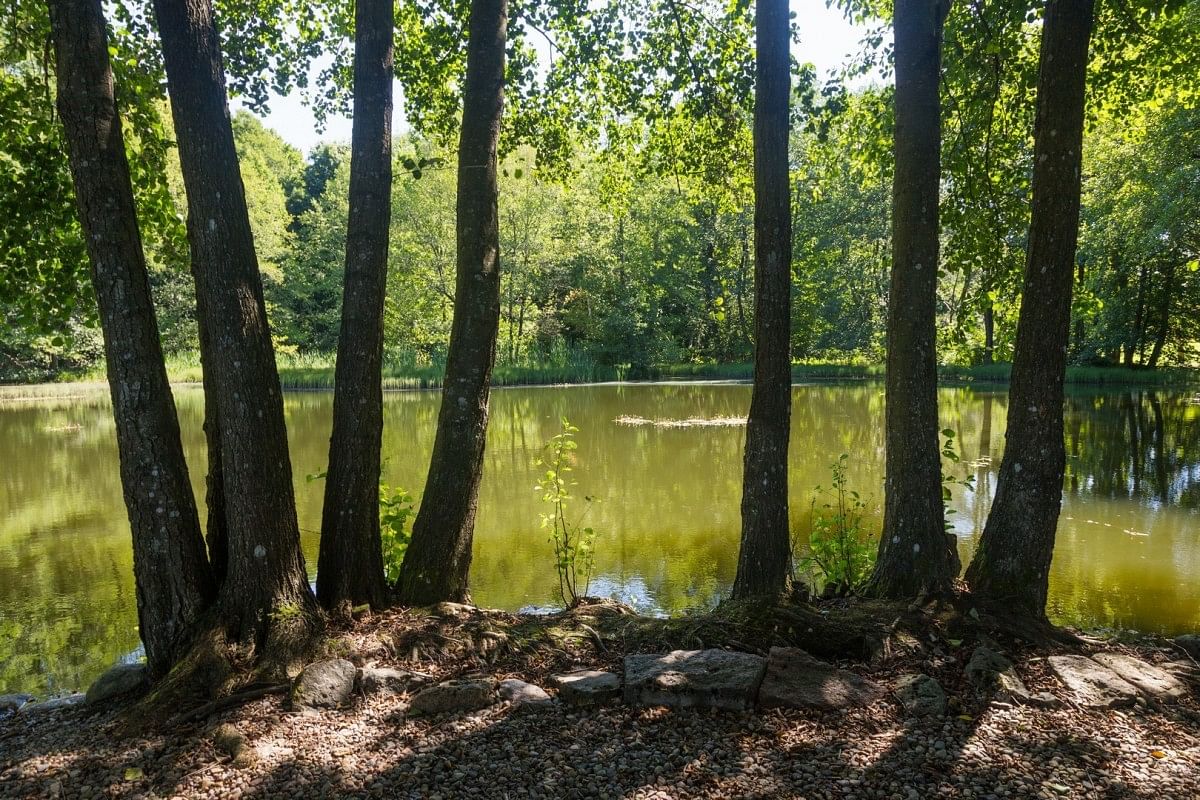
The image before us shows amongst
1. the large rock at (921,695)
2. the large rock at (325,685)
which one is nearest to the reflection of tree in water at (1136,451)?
the large rock at (921,695)

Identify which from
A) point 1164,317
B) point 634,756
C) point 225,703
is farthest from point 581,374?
point 634,756

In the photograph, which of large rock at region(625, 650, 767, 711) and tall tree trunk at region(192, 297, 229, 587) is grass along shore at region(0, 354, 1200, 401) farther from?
large rock at region(625, 650, 767, 711)

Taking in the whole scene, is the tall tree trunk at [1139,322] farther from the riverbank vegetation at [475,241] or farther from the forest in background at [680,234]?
the riverbank vegetation at [475,241]

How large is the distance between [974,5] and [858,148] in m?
1.31

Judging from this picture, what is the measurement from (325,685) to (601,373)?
29695mm

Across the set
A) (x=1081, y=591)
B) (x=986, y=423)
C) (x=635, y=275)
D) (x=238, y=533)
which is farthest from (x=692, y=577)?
(x=635, y=275)

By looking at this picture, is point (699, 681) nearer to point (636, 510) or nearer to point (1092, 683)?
point (1092, 683)

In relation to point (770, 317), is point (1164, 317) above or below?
above

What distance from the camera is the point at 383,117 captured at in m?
3.74

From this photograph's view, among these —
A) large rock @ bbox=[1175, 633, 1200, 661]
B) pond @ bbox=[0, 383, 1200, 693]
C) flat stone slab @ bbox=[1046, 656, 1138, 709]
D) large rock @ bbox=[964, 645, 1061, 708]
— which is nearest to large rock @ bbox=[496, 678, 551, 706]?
large rock @ bbox=[964, 645, 1061, 708]

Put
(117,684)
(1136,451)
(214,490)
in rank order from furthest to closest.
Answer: (1136,451) → (214,490) → (117,684)

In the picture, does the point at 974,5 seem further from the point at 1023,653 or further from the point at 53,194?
the point at 53,194

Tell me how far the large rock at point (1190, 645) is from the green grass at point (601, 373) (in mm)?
24151

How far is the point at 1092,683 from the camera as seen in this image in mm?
2863
